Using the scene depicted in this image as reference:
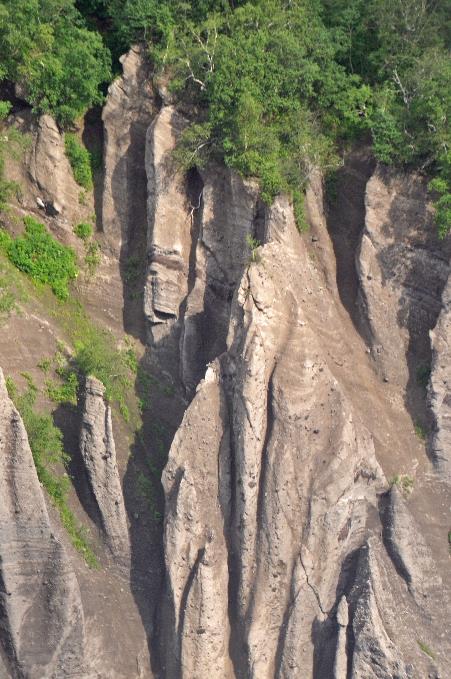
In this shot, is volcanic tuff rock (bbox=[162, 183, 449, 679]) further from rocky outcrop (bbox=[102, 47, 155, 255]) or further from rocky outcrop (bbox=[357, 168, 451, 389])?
rocky outcrop (bbox=[102, 47, 155, 255])

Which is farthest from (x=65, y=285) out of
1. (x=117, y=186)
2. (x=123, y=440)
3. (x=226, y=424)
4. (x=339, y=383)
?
(x=339, y=383)

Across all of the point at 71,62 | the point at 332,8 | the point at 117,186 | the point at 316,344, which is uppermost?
the point at 332,8

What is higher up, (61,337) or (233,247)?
(233,247)

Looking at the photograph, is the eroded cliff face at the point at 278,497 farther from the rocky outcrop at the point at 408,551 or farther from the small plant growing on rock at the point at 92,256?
the small plant growing on rock at the point at 92,256

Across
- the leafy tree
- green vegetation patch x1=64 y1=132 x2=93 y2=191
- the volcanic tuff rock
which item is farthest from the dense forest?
the volcanic tuff rock

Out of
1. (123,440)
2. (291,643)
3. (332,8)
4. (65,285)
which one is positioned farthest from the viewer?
(332,8)

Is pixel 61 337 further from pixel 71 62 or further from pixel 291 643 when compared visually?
Result: pixel 291 643
